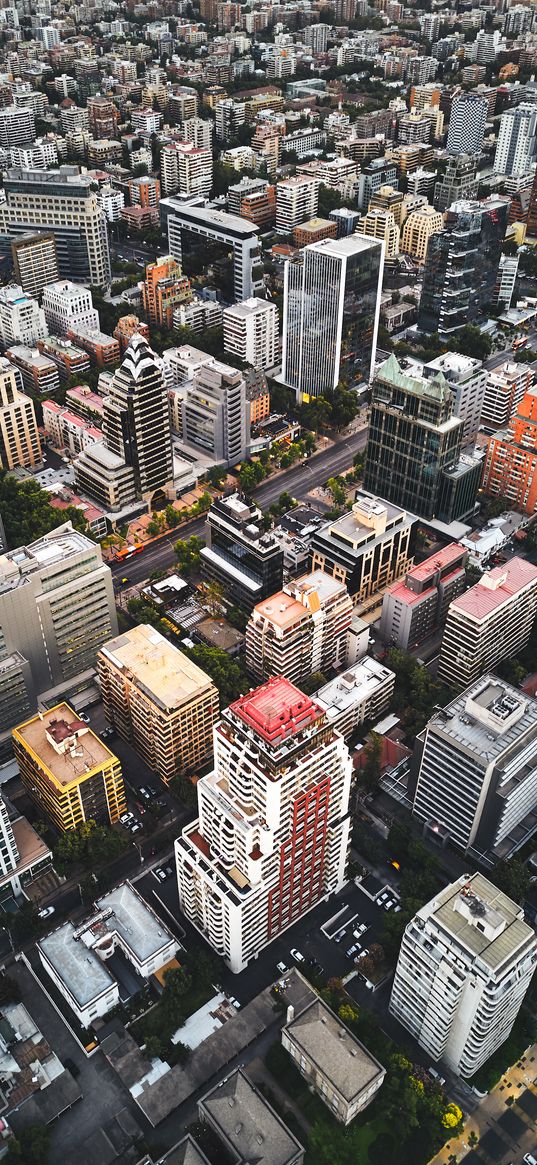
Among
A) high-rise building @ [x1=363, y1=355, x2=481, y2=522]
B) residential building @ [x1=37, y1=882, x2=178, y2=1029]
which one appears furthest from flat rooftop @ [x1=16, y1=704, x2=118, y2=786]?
high-rise building @ [x1=363, y1=355, x2=481, y2=522]

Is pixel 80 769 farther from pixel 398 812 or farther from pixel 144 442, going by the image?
pixel 144 442

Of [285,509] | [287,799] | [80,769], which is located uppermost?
[287,799]

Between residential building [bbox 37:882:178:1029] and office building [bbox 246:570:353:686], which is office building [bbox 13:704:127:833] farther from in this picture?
office building [bbox 246:570:353:686]

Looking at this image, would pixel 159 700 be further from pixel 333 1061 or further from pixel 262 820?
pixel 333 1061

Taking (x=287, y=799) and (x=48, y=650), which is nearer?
(x=287, y=799)

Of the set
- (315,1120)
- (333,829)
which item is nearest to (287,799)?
(333,829)
